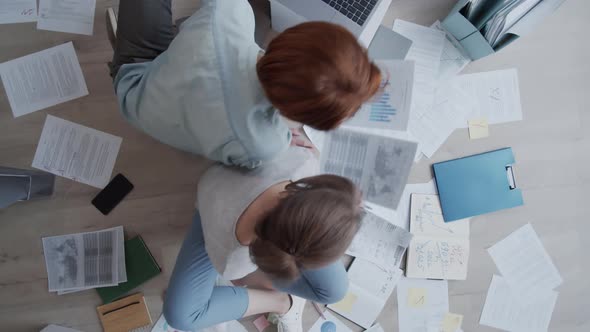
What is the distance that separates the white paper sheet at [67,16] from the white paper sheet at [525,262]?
1.35 meters

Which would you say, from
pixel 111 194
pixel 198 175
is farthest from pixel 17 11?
pixel 198 175

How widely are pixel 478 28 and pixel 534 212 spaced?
573 mm

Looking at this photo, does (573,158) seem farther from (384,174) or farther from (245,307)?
(245,307)

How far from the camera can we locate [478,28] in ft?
3.50

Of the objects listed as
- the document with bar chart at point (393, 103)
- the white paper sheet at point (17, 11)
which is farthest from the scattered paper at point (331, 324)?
the white paper sheet at point (17, 11)

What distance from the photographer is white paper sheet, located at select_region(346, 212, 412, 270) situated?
1.18 metres

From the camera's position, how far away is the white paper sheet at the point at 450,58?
3.88ft

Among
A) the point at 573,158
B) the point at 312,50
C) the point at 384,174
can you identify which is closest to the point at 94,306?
the point at 384,174

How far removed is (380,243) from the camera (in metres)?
1.19

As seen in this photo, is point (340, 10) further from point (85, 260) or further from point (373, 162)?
point (85, 260)

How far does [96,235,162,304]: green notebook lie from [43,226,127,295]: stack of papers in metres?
0.02

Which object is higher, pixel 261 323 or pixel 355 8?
pixel 355 8

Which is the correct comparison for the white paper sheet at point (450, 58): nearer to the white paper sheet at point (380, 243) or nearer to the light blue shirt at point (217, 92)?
the white paper sheet at point (380, 243)

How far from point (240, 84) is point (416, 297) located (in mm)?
859
